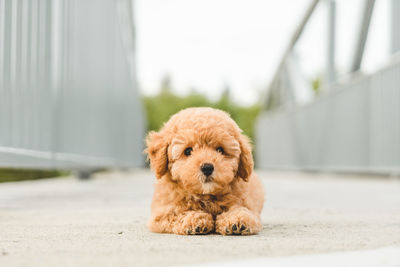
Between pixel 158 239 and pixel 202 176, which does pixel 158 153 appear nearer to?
pixel 202 176

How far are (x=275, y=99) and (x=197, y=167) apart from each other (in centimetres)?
2086

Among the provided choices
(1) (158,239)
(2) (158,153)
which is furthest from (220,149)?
(1) (158,239)

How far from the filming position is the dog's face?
215 centimetres

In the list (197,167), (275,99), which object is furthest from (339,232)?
(275,99)

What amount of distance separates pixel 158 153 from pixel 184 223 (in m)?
0.33

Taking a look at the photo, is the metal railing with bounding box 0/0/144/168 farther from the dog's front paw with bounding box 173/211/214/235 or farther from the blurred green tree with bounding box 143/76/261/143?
the blurred green tree with bounding box 143/76/261/143

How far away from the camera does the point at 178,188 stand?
7.76ft

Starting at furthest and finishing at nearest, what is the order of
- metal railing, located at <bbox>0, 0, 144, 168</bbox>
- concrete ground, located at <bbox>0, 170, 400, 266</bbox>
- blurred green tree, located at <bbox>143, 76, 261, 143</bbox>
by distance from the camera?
blurred green tree, located at <bbox>143, 76, 261, 143</bbox> < metal railing, located at <bbox>0, 0, 144, 168</bbox> < concrete ground, located at <bbox>0, 170, 400, 266</bbox>

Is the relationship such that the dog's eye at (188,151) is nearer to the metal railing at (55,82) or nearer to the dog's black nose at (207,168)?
the dog's black nose at (207,168)

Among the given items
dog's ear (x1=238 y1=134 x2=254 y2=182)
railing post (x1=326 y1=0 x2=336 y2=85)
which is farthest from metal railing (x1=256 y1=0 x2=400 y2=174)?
dog's ear (x1=238 y1=134 x2=254 y2=182)

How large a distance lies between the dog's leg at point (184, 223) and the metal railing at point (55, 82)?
129cm

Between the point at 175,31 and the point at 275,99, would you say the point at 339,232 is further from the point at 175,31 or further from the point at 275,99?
the point at 175,31

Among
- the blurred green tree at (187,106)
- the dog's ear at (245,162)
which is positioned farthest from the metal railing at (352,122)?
the blurred green tree at (187,106)

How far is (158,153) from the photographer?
2346 millimetres
